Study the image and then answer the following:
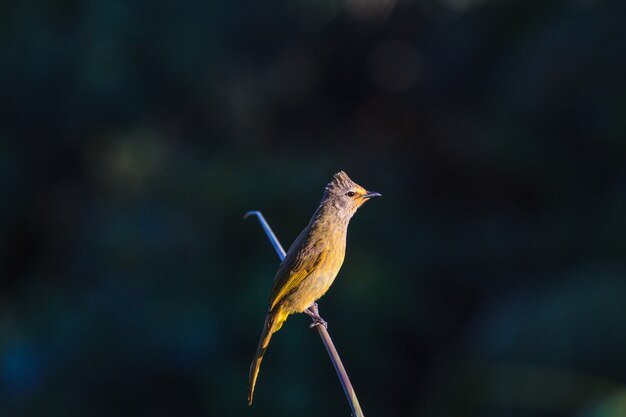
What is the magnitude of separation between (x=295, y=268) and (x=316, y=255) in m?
0.09

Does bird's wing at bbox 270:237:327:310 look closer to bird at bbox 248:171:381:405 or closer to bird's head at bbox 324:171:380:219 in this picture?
bird at bbox 248:171:381:405

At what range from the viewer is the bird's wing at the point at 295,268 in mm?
3316

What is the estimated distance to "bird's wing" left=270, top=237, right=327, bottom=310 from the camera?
332 cm

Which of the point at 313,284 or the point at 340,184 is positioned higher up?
the point at 340,184

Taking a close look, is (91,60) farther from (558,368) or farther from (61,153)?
(558,368)

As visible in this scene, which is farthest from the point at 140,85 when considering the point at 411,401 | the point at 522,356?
the point at 522,356

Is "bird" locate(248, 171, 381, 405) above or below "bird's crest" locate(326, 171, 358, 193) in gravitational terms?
below

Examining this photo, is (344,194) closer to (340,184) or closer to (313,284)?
(340,184)

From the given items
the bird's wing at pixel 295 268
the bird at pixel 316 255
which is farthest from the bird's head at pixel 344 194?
the bird's wing at pixel 295 268

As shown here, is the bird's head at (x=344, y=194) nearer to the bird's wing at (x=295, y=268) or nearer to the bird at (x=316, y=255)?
the bird at (x=316, y=255)

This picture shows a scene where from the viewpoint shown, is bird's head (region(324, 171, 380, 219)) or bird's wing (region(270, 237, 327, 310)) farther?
bird's wing (region(270, 237, 327, 310))

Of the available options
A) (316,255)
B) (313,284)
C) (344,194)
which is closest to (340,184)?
(344,194)

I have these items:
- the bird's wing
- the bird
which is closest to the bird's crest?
the bird

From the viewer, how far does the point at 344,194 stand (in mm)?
3256
